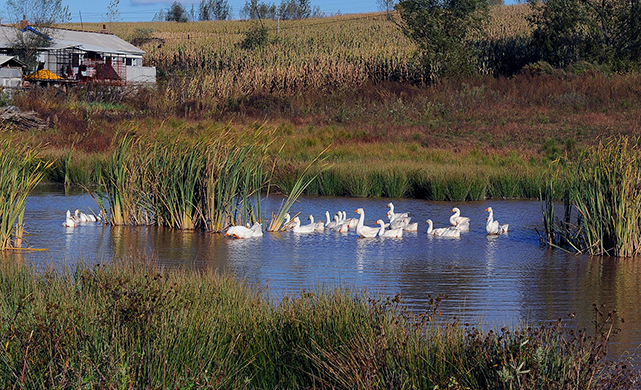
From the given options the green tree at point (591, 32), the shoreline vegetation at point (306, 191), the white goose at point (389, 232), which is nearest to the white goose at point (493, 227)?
the shoreline vegetation at point (306, 191)

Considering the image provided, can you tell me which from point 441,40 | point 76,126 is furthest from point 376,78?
point 76,126

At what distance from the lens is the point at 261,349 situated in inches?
239

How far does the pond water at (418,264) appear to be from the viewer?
31.7ft

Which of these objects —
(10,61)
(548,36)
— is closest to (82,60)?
(10,61)

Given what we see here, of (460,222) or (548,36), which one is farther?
(548,36)

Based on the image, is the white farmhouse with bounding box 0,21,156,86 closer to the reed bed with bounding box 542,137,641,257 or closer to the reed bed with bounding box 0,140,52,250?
the reed bed with bounding box 0,140,52,250

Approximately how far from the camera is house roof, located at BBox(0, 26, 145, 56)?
49119 millimetres

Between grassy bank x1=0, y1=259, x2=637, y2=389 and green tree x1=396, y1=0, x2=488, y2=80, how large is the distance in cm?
3301

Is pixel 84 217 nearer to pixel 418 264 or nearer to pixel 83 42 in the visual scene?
pixel 418 264

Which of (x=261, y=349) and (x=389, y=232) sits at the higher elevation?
(x=261, y=349)

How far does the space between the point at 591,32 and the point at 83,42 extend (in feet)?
111

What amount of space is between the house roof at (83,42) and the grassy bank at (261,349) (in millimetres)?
45464

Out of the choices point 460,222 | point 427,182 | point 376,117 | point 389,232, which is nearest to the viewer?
point 389,232

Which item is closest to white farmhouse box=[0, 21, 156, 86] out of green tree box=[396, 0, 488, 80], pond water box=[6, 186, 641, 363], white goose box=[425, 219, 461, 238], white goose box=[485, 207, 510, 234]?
green tree box=[396, 0, 488, 80]
